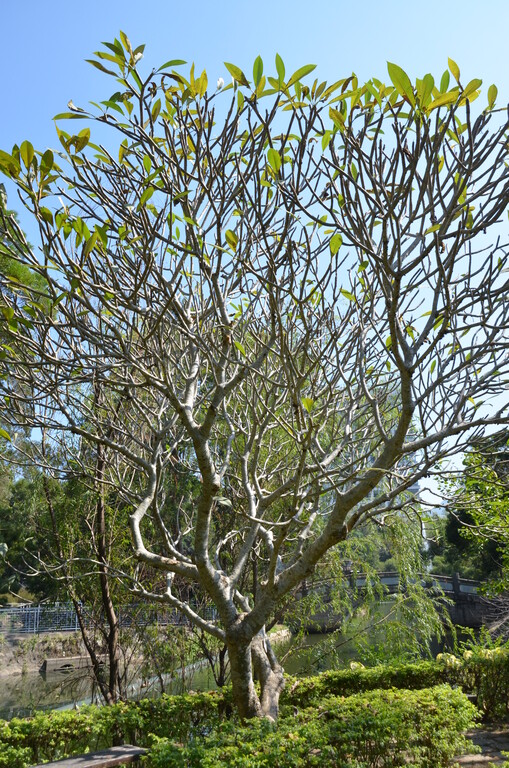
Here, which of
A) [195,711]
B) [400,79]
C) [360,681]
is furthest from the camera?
[360,681]

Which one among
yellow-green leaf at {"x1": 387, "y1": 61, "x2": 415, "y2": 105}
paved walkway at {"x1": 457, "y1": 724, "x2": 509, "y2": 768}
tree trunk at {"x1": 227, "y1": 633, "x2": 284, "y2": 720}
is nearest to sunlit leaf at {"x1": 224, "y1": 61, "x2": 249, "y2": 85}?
yellow-green leaf at {"x1": 387, "y1": 61, "x2": 415, "y2": 105}

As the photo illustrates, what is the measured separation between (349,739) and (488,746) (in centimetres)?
196

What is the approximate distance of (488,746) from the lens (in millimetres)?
4398

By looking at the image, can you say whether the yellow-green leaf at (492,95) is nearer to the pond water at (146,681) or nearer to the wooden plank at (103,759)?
the wooden plank at (103,759)

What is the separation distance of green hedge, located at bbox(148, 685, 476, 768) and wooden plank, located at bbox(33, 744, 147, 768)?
0.18 metres

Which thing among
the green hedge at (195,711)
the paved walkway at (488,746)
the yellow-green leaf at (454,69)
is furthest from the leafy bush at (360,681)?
the yellow-green leaf at (454,69)

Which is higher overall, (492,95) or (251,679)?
(492,95)

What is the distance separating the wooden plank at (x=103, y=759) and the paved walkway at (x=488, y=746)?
206 cm

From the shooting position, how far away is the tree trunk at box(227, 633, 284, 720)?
339 centimetres

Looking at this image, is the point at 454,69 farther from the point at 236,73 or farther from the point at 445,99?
the point at 236,73

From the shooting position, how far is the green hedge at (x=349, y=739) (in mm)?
2809

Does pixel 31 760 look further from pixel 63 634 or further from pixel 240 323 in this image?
pixel 63 634

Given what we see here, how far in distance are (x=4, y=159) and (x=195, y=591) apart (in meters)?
5.64

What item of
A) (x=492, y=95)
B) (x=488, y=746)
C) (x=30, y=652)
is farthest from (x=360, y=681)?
(x=30, y=652)
